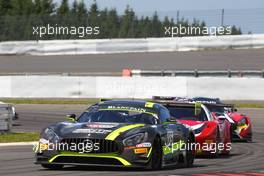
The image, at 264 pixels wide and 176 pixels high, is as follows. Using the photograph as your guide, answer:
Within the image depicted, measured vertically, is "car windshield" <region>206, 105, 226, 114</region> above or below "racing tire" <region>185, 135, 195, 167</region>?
above

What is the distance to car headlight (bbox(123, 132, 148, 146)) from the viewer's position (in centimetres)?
1294

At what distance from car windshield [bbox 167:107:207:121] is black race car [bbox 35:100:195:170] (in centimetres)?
394

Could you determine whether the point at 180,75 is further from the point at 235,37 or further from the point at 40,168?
the point at 40,168

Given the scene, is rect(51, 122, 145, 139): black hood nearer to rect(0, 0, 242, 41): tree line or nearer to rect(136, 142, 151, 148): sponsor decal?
rect(136, 142, 151, 148): sponsor decal

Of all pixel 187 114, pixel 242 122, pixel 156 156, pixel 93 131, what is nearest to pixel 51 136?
pixel 93 131

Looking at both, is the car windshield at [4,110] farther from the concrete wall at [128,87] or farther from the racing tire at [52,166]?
the concrete wall at [128,87]

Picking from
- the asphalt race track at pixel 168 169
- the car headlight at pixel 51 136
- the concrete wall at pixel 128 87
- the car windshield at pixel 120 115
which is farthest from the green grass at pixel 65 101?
the car headlight at pixel 51 136

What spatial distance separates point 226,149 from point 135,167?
5.69m

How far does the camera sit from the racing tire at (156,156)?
1327 cm

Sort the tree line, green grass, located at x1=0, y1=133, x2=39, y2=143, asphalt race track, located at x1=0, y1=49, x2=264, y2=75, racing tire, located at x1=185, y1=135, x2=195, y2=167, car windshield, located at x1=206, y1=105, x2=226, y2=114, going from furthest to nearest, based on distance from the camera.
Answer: the tree line → asphalt race track, located at x1=0, y1=49, x2=264, y2=75 → car windshield, located at x1=206, y1=105, x2=226, y2=114 → green grass, located at x1=0, y1=133, x2=39, y2=143 → racing tire, located at x1=185, y1=135, x2=195, y2=167

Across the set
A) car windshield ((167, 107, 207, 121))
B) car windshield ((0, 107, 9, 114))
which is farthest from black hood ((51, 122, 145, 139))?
car windshield ((0, 107, 9, 114))

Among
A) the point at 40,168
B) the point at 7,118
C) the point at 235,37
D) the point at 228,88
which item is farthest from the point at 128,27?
the point at 40,168

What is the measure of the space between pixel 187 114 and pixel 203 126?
63cm

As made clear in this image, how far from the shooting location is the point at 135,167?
13164 millimetres
